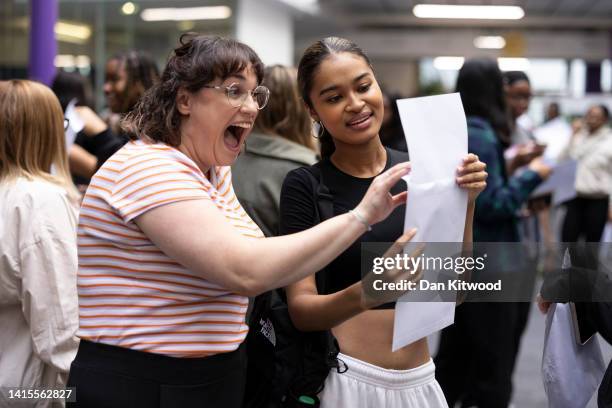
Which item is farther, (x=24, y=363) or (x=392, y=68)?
(x=392, y=68)

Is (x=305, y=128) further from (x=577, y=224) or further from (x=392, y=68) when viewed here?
(x=392, y=68)

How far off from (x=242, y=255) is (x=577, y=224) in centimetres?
870

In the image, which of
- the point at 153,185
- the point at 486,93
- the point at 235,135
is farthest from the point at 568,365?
the point at 486,93

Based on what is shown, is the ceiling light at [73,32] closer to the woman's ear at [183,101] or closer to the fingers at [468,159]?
the woman's ear at [183,101]

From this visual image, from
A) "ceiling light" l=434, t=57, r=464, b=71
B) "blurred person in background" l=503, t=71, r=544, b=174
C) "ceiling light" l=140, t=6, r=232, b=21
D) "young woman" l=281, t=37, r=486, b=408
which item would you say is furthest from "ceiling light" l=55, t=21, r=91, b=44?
"ceiling light" l=434, t=57, r=464, b=71

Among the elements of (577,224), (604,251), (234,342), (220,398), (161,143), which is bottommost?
(577,224)

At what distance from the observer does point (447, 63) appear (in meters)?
25.1

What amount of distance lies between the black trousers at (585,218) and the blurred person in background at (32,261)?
7.88 m

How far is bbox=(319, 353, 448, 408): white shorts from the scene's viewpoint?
7.82 ft

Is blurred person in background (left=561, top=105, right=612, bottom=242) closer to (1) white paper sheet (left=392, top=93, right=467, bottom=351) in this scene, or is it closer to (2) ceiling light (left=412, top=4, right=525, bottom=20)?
(1) white paper sheet (left=392, top=93, right=467, bottom=351)

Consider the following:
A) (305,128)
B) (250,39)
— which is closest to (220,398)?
(305,128)

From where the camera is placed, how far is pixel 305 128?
3.82m

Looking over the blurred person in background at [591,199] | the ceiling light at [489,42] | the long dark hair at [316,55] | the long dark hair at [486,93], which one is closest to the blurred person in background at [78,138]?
the long dark hair at [486,93]

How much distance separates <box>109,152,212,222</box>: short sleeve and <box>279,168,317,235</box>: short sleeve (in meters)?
A: 0.44
